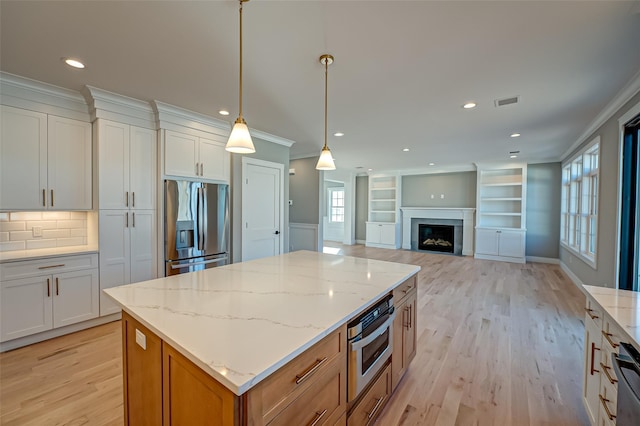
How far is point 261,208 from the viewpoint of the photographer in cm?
441

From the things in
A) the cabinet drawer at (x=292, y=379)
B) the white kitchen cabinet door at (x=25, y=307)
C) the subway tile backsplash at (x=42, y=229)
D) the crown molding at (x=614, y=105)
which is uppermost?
the crown molding at (x=614, y=105)

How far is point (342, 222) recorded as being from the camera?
10.2 m

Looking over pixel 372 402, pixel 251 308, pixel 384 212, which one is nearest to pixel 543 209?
pixel 384 212

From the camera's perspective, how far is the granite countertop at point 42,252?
8.29ft

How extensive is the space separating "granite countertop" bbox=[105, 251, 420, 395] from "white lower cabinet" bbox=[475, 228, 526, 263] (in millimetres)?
6068

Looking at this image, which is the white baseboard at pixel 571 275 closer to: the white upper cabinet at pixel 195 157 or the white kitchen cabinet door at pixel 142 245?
the white upper cabinet at pixel 195 157

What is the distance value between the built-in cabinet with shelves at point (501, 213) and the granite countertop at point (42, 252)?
26.4ft

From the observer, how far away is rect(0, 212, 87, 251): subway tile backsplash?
275 cm

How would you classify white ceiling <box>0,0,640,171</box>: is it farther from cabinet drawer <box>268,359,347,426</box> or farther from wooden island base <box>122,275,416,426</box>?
cabinet drawer <box>268,359,347,426</box>

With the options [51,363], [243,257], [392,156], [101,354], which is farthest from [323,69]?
[392,156]

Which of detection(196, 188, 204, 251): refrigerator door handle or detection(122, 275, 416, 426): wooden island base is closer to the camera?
detection(122, 275, 416, 426): wooden island base

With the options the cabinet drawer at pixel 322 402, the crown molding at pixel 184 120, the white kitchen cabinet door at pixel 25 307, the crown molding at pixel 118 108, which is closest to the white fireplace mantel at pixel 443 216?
the crown molding at pixel 184 120

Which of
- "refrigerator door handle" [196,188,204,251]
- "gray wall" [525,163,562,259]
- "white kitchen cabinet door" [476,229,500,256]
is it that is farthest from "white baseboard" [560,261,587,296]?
"refrigerator door handle" [196,188,204,251]

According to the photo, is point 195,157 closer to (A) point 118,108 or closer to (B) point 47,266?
(A) point 118,108
